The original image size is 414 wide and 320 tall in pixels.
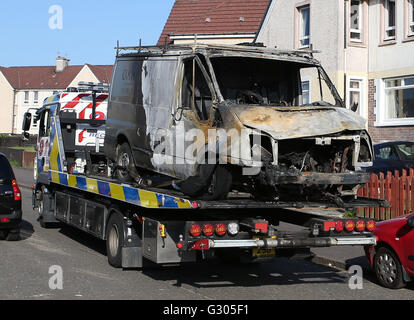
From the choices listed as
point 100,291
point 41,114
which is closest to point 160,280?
point 100,291

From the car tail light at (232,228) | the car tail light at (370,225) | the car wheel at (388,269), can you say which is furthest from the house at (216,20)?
the car tail light at (232,228)

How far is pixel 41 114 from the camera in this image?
50.4ft

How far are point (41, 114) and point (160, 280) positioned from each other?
749 centimetres

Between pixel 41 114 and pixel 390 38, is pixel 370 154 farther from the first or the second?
pixel 390 38

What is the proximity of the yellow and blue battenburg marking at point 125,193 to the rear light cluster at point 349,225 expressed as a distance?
1.87 meters

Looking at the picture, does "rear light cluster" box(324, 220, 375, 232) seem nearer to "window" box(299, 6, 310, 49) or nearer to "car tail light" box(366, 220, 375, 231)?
"car tail light" box(366, 220, 375, 231)

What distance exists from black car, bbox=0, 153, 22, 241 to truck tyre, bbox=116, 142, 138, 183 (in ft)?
8.48

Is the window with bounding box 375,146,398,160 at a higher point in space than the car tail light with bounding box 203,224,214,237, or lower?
higher

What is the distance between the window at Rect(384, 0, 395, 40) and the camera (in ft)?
75.5

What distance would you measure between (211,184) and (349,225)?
1.87m

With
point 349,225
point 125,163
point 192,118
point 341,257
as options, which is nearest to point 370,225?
point 349,225

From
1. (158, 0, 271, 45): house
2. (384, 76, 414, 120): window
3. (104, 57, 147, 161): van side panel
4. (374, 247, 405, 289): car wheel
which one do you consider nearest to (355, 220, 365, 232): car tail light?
(374, 247, 405, 289): car wheel

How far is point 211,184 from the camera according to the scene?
8.19 metres

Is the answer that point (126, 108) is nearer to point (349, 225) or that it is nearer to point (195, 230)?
point (195, 230)
